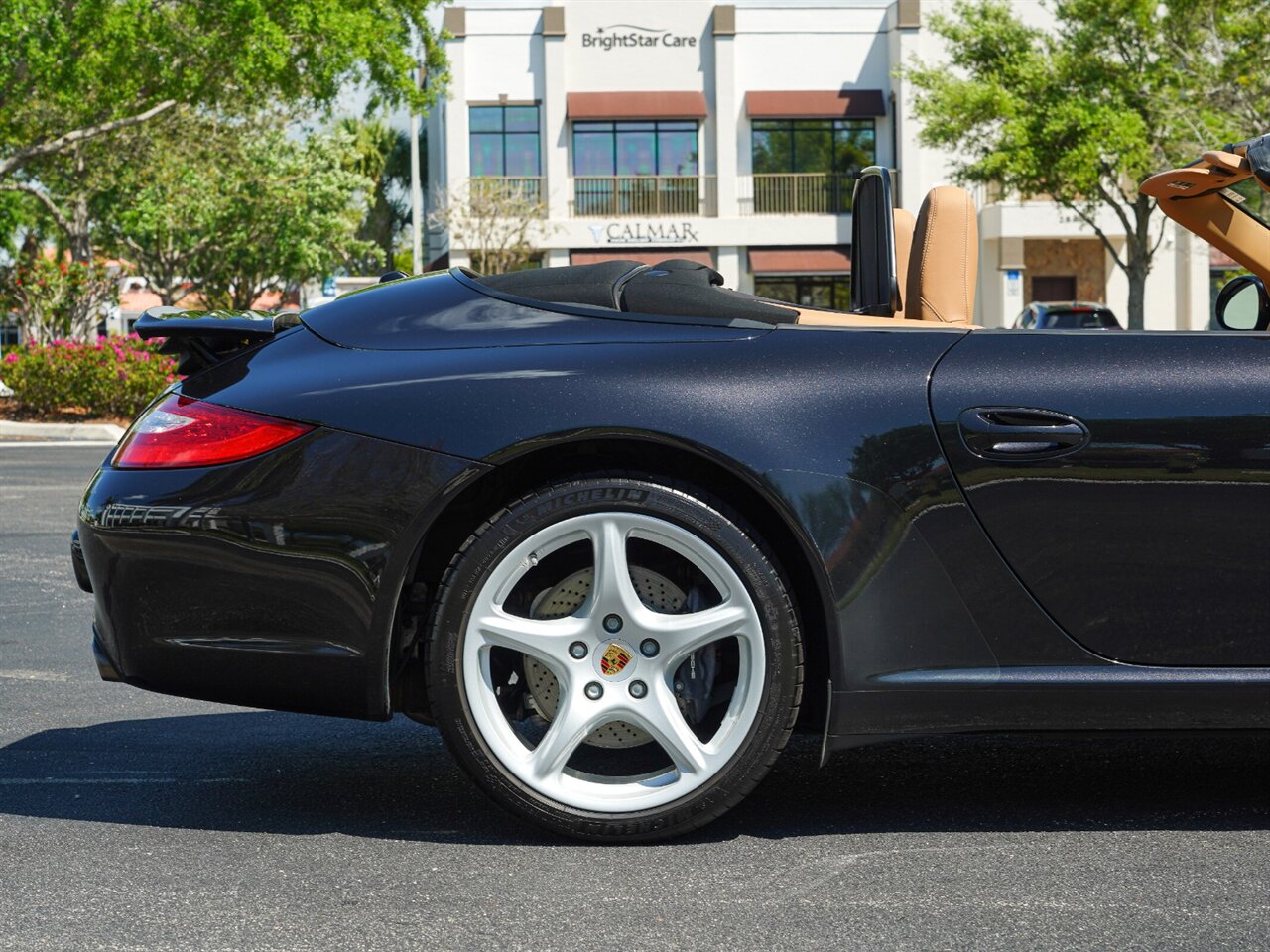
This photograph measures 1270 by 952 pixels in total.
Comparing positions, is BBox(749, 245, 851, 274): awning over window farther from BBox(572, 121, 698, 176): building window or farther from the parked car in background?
the parked car in background

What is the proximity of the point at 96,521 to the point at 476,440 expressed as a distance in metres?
0.79

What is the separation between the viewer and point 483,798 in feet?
11.9

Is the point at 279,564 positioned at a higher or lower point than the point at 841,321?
lower

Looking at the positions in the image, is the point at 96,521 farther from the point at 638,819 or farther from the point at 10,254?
the point at 10,254

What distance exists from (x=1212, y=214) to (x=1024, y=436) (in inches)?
33.7

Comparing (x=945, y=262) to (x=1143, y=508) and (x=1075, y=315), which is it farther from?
(x=1075, y=315)

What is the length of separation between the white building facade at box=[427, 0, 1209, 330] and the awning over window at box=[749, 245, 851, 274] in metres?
0.06

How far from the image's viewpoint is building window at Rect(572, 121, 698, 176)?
46969 millimetres

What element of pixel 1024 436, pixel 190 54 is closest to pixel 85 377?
pixel 190 54

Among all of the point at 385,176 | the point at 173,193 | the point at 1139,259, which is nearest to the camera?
the point at 1139,259

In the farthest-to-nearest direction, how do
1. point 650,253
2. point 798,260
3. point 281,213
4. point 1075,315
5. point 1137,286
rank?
point 798,260, point 650,253, point 281,213, point 1075,315, point 1137,286

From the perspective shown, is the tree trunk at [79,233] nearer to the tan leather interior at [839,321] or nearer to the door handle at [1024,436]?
the tan leather interior at [839,321]

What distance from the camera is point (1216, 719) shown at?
3.16 m

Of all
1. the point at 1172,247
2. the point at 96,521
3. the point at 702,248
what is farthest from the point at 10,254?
the point at 96,521
